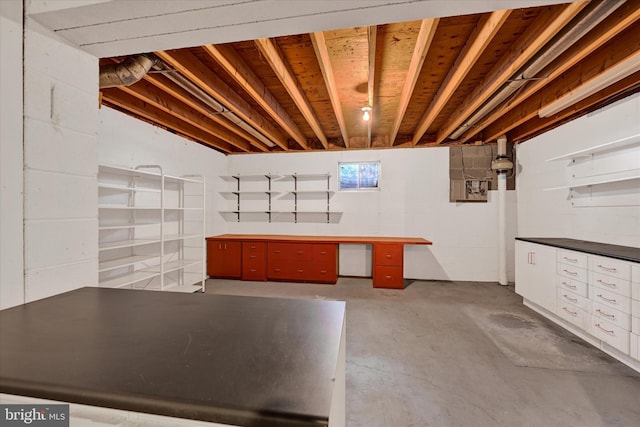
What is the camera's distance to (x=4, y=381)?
0.56 meters

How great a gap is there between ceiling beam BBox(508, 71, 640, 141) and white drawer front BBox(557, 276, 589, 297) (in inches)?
78.7

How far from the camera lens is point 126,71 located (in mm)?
2039

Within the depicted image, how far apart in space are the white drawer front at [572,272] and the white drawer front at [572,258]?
0.04m

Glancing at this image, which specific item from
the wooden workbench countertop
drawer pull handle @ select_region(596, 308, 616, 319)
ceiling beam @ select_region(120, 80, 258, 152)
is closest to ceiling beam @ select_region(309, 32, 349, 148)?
ceiling beam @ select_region(120, 80, 258, 152)

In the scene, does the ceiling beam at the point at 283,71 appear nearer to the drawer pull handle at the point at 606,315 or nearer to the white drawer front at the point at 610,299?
the white drawer front at the point at 610,299

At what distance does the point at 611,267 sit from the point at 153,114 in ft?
16.9

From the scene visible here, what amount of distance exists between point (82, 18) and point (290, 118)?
296 cm

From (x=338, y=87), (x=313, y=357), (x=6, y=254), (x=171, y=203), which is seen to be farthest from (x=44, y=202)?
(x=171, y=203)

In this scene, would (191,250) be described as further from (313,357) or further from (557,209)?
(557,209)

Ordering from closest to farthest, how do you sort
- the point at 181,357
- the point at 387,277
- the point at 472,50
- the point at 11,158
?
the point at 181,357, the point at 11,158, the point at 472,50, the point at 387,277

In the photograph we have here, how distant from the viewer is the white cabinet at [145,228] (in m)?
2.94

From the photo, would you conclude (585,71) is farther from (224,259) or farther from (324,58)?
(224,259)

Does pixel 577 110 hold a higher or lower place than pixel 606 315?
higher

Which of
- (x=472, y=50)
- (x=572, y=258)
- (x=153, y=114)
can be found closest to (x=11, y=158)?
(x=153, y=114)
